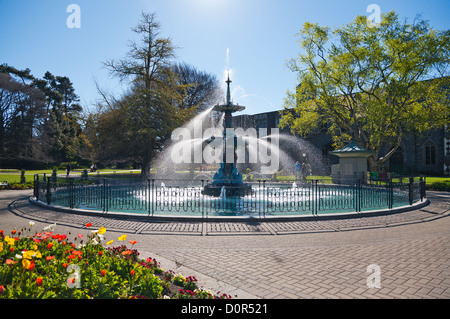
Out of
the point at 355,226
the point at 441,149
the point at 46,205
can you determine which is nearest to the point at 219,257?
the point at 355,226

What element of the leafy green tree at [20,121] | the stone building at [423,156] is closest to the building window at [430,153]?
the stone building at [423,156]

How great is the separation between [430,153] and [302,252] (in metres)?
40.0

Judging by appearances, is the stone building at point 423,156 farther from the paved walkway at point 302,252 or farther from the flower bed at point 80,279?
the flower bed at point 80,279

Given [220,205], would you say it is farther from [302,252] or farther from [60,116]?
[60,116]

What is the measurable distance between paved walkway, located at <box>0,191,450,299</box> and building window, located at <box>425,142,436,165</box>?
108 feet

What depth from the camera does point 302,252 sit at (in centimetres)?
604

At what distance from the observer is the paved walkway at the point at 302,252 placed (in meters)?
4.25

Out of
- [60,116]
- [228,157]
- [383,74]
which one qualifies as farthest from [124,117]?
[60,116]

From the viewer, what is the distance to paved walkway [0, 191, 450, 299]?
4.25 metres

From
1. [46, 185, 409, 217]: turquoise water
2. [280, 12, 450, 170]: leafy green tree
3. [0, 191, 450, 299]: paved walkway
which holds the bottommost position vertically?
[0, 191, 450, 299]: paved walkway

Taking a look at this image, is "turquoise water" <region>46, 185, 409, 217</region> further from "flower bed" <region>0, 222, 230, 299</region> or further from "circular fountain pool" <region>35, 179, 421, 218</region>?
"flower bed" <region>0, 222, 230, 299</region>

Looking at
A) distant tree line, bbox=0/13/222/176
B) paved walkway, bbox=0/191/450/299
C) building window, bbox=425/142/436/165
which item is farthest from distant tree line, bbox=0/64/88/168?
building window, bbox=425/142/436/165

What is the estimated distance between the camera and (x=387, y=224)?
28.8 feet
